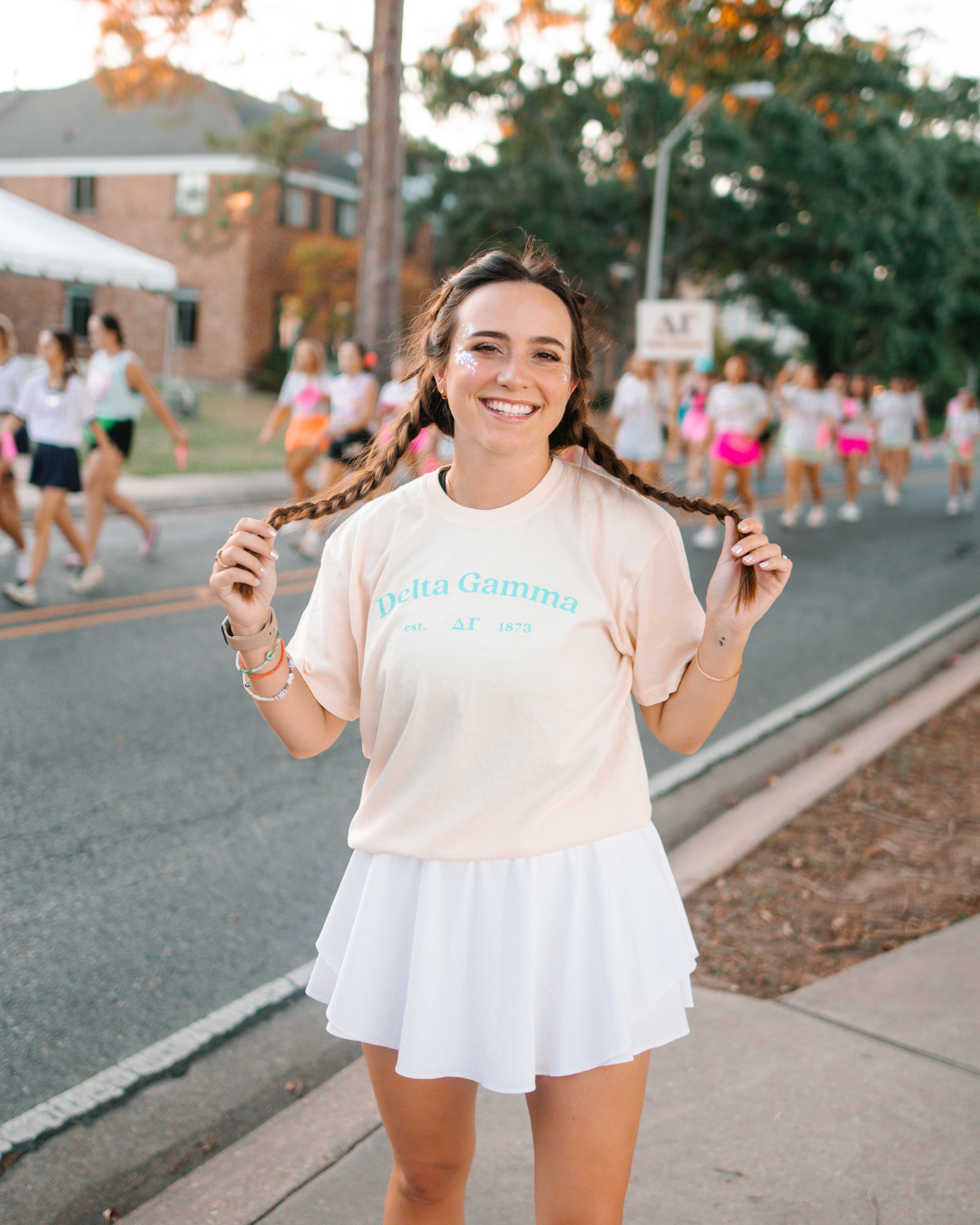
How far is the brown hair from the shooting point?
1.95 meters

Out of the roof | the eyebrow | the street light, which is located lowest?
the eyebrow

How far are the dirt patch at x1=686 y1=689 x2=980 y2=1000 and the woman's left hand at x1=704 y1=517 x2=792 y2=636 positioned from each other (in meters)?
1.87

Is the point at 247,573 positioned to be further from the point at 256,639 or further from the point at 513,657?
the point at 513,657

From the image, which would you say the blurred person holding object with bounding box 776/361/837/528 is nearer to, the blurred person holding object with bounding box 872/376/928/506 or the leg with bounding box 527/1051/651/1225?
the blurred person holding object with bounding box 872/376/928/506

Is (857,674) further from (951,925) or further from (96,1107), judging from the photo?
(96,1107)

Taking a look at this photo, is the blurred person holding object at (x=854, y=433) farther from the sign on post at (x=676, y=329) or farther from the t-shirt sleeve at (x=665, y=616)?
the t-shirt sleeve at (x=665, y=616)

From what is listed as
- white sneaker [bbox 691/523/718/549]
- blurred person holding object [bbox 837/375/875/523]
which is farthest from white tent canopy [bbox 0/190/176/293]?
blurred person holding object [bbox 837/375/875/523]

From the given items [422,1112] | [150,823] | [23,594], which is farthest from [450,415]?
[23,594]

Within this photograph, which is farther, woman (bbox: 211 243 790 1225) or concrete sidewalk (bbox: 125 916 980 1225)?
concrete sidewalk (bbox: 125 916 980 1225)

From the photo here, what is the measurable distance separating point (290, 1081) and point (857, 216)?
108 ft

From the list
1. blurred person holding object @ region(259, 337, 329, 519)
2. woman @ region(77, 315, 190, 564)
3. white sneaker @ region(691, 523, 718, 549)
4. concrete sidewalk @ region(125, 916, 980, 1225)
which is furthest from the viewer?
white sneaker @ region(691, 523, 718, 549)

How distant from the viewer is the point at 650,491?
2.06 m

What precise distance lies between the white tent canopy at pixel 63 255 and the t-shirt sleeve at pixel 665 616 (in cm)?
2031

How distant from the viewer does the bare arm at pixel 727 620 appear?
6.06 feet
